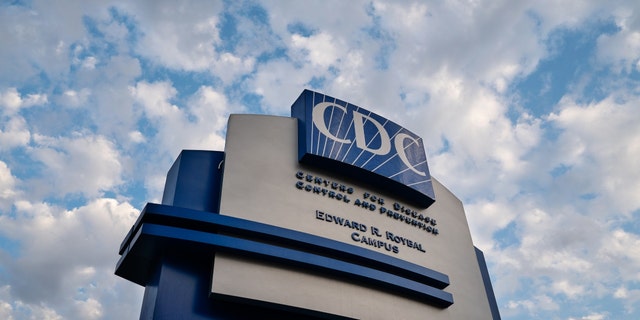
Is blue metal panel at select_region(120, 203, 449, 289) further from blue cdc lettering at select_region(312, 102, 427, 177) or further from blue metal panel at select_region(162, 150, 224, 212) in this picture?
blue cdc lettering at select_region(312, 102, 427, 177)

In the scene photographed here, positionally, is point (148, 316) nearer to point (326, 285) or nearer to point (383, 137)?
point (326, 285)

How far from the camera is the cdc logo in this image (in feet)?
63.2

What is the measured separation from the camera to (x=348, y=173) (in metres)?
19.8

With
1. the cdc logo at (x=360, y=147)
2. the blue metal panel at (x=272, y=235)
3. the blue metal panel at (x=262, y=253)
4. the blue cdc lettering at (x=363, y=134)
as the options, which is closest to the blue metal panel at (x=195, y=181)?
the blue metal panel at (x=272, y=235)

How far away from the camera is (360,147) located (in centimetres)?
2072

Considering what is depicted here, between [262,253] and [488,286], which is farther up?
[488,286]

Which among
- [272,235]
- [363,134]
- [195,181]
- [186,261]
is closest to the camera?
[186,261]

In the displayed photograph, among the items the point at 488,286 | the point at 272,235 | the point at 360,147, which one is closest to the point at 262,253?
the point at 272,235

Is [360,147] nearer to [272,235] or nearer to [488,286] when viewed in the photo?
[272,235]

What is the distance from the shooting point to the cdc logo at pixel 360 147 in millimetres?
19250

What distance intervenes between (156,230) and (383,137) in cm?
1215

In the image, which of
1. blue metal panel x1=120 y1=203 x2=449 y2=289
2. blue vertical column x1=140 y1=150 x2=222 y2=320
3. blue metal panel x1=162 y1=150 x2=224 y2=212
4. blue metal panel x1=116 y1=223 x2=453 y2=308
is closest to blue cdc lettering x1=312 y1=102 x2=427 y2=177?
blue metal panel x1=162 y1=150 x2=224 y2=212

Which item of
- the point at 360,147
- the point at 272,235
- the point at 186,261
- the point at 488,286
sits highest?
the point at 360,147

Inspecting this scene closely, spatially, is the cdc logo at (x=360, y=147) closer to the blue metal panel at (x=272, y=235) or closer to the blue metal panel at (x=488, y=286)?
the blue metal panel at (x=272, y=235)
